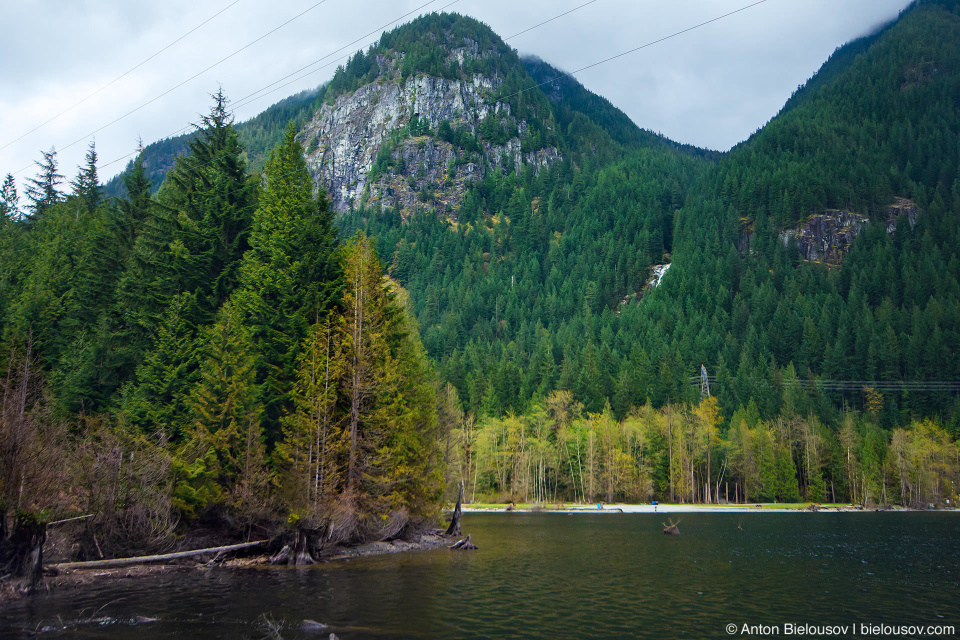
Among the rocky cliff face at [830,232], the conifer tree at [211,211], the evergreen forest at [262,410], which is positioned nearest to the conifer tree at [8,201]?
the evergreen forest at [262,410]

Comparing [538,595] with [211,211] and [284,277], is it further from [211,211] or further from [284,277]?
[211,211]

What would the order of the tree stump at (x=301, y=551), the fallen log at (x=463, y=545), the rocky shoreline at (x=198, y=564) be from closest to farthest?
the rocky shoreline at (x=198, y=564), the tree stump at (x=301, y=551), the fallen log at (x=463, y=545)

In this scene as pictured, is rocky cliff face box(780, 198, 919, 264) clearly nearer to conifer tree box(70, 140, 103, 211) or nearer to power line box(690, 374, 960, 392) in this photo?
power line box(690, 374, 960, 392)

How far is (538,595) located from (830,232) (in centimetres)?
20550

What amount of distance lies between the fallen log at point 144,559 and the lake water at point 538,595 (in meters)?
1.14

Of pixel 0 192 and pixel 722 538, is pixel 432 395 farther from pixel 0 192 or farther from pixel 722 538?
pixel 0 192

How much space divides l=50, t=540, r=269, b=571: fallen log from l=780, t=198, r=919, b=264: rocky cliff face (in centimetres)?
19937

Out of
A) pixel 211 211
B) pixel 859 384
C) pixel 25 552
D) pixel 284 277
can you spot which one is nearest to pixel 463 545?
pixel 284 277

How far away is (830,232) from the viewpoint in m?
194

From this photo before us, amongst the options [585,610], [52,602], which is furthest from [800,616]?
[52,602]

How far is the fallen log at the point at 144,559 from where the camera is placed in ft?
90.4

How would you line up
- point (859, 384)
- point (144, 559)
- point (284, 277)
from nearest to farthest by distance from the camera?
point (144, 559) → point (284, 277) → point (859, 384)

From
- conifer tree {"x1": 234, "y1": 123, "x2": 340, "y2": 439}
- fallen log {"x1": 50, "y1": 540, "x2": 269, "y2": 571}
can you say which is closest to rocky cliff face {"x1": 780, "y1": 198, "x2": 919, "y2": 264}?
conifer tree {"x1": 234, "y1": 123, "x2": 340, "y2": 439}

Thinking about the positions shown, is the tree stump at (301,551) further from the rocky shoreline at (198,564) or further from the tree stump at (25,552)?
the tree stump at (25,552)
